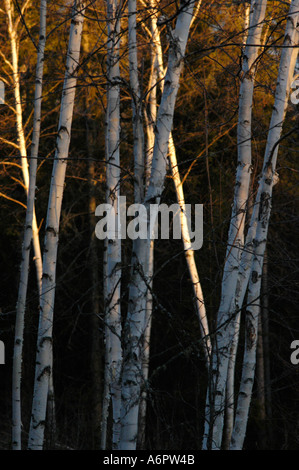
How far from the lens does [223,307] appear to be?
5.03 meters

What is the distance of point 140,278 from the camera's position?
142 inches

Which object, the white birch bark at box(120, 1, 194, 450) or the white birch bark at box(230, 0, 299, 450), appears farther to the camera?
the white birch bark at box(230, 0, 299, 450)

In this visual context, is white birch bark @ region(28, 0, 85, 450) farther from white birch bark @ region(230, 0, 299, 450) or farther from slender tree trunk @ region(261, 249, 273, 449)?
slender tree trunk @ region(261, 249, 273, 449)

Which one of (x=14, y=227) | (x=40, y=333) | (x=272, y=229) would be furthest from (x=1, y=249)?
(x=40, y=333)

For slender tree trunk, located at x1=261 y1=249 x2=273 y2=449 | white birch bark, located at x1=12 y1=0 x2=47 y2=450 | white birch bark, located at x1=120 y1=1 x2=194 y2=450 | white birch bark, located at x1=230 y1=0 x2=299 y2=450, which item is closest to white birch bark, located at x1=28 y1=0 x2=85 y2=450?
white birch bark, located at x1=12 y1=0 x2=47 y2=450

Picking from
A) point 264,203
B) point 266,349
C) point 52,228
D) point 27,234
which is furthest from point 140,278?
point 266,349

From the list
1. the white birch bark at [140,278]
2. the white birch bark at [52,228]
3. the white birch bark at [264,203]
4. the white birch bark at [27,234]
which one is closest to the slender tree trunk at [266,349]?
the white birch bark at [27,234]

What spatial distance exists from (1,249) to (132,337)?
11.5 metres

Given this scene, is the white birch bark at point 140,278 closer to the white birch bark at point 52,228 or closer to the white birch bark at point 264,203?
the white birch bark at point 264,203

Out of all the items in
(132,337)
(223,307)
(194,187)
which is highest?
(194,187)

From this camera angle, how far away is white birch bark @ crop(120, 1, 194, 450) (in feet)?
11.7
